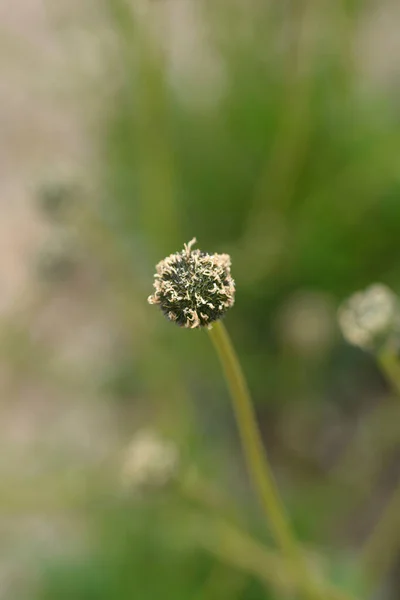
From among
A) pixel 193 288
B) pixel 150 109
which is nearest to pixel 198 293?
pixel 193 288

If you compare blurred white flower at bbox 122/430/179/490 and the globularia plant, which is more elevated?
blurred white flower at bbox 122/430/179/490

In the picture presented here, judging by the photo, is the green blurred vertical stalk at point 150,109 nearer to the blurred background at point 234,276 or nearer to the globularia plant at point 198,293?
the blurred background at point 234,276

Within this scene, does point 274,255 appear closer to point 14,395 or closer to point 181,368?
point 181,368

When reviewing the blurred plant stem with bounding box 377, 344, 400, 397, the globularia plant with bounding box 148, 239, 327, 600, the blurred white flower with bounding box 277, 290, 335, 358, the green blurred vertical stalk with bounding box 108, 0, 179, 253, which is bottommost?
the globularia plant with bounding box 148, 239, 327, 600

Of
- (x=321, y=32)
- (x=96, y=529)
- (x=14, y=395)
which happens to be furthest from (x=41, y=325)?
(x=321, y=32)

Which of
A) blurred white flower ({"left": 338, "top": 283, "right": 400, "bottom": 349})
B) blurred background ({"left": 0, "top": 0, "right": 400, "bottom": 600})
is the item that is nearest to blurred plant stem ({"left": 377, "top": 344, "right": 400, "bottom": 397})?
blurred white flower ({"left": 338, "top": 283, "right": 400, "bottom": 349})

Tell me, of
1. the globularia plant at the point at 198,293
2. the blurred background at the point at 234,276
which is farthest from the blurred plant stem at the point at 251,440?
the blurred background at the point at 234,276

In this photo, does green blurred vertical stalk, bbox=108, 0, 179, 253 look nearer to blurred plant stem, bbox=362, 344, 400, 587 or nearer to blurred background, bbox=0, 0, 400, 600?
blurred background, bbox=0, 0, 400, 600

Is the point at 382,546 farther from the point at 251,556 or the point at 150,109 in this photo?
the point at 150,109
